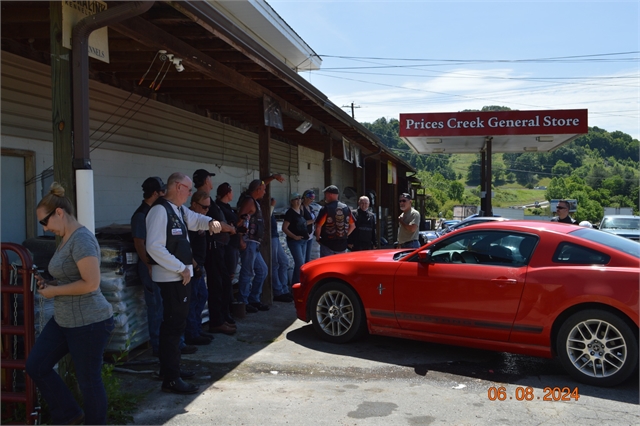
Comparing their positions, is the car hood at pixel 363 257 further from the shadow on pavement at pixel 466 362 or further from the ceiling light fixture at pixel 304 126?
the ceiling light fixture at pixel 304 126

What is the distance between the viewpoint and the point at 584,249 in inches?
216

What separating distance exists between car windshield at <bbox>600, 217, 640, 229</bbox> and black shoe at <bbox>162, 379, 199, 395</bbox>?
16094 mm

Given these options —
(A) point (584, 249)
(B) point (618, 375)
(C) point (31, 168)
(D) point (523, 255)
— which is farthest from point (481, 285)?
(C) point (31, 168)

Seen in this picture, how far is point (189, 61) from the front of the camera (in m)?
6.33

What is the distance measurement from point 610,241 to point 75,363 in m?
4.97

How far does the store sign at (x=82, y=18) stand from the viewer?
14.2 ft

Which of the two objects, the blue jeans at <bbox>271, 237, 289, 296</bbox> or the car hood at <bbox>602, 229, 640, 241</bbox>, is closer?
the blue jeans at <bbox>271, 237, 289, 296</bbox>

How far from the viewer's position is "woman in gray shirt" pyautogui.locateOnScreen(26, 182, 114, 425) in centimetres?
368

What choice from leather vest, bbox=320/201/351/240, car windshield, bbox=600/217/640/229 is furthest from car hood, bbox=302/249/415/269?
car windshield, bbox=600/217/640/229

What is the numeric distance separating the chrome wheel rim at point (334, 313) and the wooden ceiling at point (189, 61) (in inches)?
118

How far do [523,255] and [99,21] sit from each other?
4451 millimetres

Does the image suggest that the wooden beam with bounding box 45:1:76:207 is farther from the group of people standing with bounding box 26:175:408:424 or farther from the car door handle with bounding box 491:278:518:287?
the car door handle with bounding box 491:278:518:287

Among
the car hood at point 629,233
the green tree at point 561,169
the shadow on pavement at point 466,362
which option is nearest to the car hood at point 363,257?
the shadow on pavement at point 466,362

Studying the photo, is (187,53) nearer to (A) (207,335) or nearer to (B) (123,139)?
(B) (123,139)
